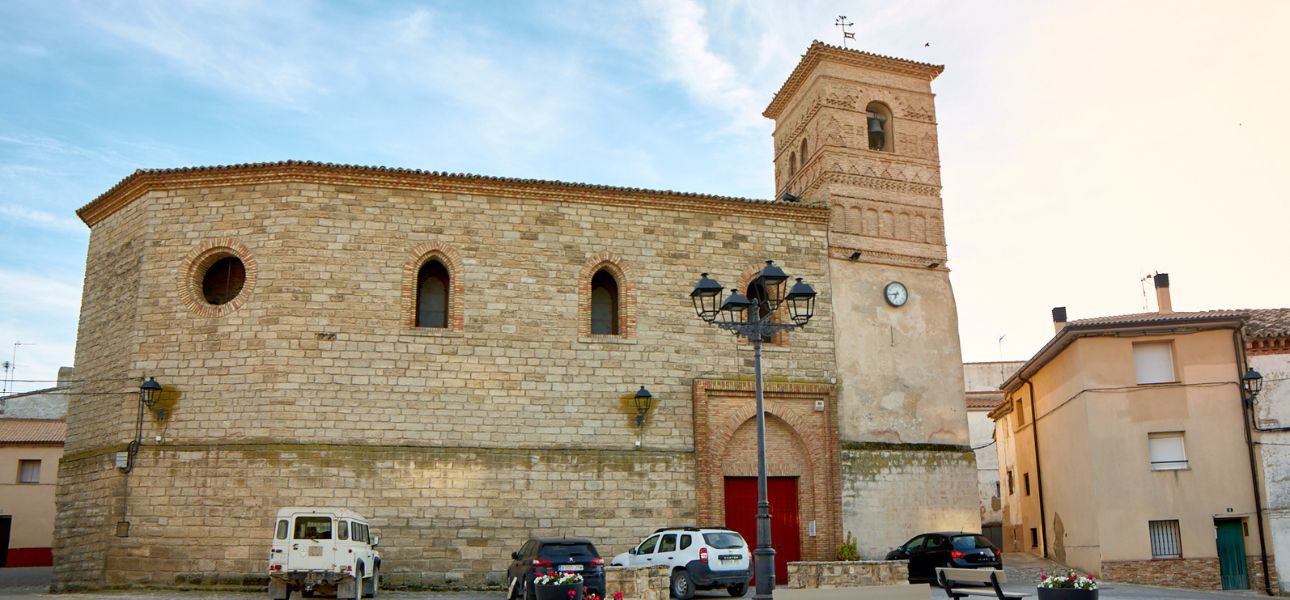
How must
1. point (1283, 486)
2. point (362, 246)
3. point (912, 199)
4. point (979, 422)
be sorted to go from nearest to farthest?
point (362, 246), point (1283, 486), point (912, 199), point (979, 422)

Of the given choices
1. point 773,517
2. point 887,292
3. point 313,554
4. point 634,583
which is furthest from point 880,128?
point 313,554

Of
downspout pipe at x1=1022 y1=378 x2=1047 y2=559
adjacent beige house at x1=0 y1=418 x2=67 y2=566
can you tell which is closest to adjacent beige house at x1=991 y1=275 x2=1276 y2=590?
downspout pipe at x1=1022 y1=378 x2=1047 y2=559

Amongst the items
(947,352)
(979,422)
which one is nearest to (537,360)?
(947,352)

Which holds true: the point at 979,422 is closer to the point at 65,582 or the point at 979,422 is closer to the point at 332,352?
the point at 332,352

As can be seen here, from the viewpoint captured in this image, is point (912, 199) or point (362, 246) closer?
point (362, 246)

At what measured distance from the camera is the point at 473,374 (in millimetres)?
19281

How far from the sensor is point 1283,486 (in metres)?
21.3

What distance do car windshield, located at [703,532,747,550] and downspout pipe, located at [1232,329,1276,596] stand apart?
37.3ft

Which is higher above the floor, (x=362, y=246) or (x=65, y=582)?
(x=362, y=246)

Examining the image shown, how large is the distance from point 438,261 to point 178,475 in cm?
575

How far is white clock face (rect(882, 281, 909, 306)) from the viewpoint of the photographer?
21.8 m

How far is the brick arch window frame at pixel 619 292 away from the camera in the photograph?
20156 millimetres

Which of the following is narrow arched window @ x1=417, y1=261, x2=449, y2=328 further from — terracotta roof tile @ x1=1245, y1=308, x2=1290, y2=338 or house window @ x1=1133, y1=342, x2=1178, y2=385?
terracotta roof tile @ x1=1245, y1=308, x2=1290, y2=338

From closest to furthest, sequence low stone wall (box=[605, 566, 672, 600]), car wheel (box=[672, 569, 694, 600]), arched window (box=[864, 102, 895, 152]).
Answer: low stone wall (box=[605, 566, 672, 600]) → car wheel (box=[672, 569, 694, 600]) → arched window (box=[864, 102, 895, 152])
